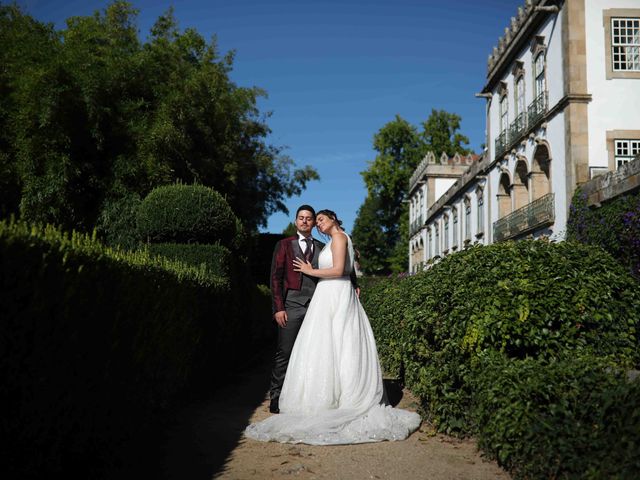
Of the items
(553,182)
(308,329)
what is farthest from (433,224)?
(308,329)

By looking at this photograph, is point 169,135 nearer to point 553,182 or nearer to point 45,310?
point 553,182

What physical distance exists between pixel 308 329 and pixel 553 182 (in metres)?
20.0

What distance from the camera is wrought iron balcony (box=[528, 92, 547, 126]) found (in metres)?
25.7

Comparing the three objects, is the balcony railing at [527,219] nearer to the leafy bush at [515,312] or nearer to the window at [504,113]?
the window at [504,113]

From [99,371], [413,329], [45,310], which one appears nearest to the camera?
[45,310]

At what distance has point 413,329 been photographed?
663 cm

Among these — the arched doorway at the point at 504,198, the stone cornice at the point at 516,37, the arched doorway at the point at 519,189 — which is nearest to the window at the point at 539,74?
the stone cornice at the point at 516,37

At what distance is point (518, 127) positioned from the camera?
28.9 meters

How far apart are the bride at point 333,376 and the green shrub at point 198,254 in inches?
92.8

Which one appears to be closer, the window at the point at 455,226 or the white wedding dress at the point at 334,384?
the white wedding dress at the point at 334,384

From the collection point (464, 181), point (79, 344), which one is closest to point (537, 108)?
point (464, 181)

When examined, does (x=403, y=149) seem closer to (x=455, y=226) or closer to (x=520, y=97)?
(x=455, y=226)

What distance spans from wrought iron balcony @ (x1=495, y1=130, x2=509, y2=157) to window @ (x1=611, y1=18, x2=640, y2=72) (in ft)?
24.8

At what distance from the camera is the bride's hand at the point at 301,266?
736cm
